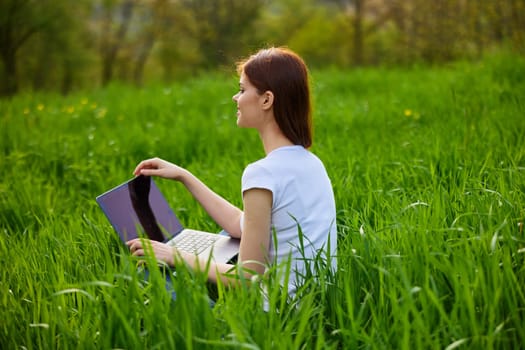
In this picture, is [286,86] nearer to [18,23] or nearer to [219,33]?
[18,23]

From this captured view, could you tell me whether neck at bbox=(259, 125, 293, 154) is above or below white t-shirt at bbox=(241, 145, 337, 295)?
above

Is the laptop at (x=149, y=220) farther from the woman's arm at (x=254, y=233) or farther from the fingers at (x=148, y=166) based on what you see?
the woman's arm at (x=254, y=233)

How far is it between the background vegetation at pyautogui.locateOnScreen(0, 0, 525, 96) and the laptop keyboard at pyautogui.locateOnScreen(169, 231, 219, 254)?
3.22m

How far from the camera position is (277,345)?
4.95ft

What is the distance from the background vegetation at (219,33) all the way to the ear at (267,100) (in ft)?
11.6

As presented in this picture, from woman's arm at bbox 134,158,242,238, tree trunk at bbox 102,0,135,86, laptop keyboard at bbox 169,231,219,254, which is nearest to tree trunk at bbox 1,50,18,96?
tree trunk at bbox 102,0,135,86

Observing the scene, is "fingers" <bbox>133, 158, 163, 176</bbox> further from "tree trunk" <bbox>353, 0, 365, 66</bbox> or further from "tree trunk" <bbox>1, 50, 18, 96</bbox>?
"tree trunk" <bbox>353, 0, 365, 66</bbox>

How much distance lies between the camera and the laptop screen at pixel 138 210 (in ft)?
7.57

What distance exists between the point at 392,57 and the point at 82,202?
10957 millimetres

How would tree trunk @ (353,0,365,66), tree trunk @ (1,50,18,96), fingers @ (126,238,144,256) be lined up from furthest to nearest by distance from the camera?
1. tree trunk @ (353,0,365,66)
2. tree trunk @ (1,50,18,96)
3. fingers @ (126,238,144,256)

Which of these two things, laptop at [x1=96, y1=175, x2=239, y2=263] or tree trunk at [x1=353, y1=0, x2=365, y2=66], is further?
tree trunk at [x1=353, y1=0, x2=365, y2=66]

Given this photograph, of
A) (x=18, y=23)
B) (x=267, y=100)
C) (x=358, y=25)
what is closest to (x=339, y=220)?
(x=267, y=100)

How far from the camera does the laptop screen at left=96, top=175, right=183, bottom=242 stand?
7.57 feet

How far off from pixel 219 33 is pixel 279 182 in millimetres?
13258
